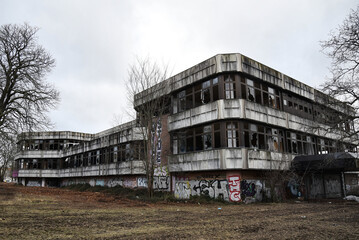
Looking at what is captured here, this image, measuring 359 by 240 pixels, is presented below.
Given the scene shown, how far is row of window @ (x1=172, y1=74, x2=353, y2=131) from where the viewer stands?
2033 cm

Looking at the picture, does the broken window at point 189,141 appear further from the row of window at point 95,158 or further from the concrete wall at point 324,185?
the concrete wall at point 324,185

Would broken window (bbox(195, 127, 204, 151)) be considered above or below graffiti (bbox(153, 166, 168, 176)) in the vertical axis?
above

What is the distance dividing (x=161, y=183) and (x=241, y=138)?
29.4 feet

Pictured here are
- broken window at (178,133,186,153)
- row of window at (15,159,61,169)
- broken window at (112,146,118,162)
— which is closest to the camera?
broken window at (178,133,186,153)

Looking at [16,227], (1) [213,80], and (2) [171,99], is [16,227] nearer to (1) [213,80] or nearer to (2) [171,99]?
(1) [213,80]

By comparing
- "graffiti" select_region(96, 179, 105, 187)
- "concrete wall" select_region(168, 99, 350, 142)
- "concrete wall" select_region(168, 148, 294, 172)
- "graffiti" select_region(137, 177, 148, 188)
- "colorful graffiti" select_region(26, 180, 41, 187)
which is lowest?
"colorful graffiti" select_region(26, 180, 41, 187)

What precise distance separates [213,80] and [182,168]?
7163 millimetres

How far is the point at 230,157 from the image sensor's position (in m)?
18.8

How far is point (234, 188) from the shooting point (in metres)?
18.9

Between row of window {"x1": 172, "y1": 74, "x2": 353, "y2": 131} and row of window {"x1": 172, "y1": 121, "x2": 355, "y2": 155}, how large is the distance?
2023 mm

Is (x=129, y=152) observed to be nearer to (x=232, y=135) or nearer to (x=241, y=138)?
(x=232, y=135)

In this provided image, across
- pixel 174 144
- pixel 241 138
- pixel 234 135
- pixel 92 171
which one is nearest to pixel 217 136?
pixel 234 135

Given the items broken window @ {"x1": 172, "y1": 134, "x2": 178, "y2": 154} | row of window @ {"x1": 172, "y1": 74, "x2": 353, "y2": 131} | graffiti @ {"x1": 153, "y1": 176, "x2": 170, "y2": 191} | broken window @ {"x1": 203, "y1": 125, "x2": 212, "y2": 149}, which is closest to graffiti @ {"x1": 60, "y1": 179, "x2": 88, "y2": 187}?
graffiti @ {"x1": 153, "y1": 176, "x2": 170, "y2": 191}

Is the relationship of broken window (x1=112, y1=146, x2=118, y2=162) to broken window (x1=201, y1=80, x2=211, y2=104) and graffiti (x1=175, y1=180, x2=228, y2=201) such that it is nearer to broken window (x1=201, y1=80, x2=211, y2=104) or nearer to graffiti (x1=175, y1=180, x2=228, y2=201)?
graffiti (x1=175, y1=180, x2=228, y2=201)
